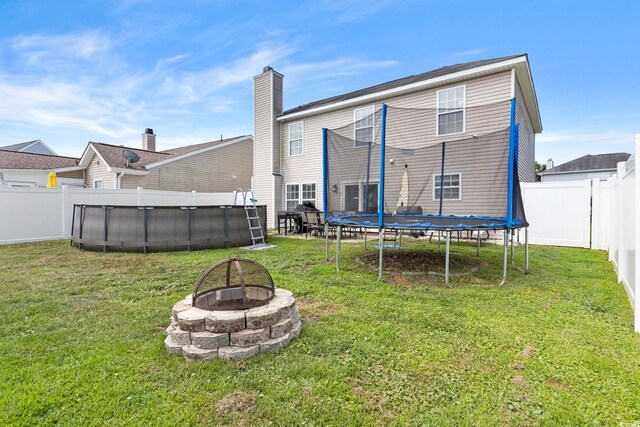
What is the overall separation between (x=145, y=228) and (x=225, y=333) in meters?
5.75

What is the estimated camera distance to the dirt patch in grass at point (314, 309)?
3.09m

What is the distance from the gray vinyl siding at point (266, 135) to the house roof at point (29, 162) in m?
10.6

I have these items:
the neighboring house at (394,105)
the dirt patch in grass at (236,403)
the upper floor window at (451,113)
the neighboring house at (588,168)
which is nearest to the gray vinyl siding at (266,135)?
the neighboring house at (394,105)

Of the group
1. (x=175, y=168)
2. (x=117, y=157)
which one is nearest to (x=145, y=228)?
(x=175, y=168)

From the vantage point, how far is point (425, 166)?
321 inches

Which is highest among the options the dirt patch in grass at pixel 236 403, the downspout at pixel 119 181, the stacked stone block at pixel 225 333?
the downspout at pixel 119 181

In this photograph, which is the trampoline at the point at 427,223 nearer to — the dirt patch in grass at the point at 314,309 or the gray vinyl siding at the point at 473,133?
the gray vinyl siding at the point at 473,133

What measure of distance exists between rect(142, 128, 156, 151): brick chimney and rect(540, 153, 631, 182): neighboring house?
29977mm

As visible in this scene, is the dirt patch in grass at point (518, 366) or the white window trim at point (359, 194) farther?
the white window trim at point (359, 194)

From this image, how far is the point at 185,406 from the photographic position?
5.63ft

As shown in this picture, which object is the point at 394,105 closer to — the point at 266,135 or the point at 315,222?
the point at 315,222

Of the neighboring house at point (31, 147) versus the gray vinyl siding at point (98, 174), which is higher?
the neighboring house at point (31, 147)

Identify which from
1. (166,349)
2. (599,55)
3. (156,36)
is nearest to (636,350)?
(166,349)

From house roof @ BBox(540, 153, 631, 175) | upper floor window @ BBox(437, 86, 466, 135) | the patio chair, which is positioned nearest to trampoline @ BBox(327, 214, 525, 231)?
the patio chair
